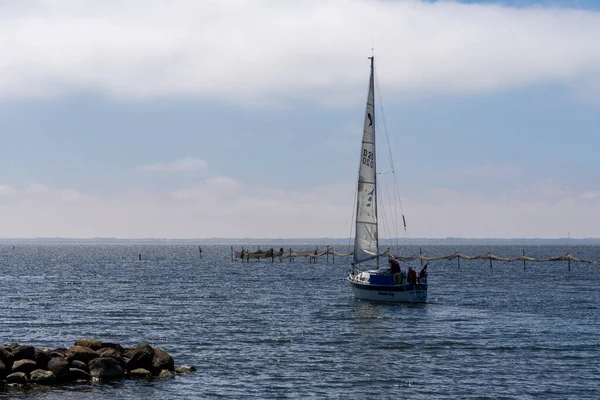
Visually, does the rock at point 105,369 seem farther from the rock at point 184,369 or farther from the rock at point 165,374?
the rock at point 184,369

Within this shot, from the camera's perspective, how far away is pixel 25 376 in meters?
27.8

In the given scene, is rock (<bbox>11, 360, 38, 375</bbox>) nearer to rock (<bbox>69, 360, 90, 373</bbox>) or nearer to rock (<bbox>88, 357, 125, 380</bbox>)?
rock (<bbox>69, 360, 90, 373</bbox>)

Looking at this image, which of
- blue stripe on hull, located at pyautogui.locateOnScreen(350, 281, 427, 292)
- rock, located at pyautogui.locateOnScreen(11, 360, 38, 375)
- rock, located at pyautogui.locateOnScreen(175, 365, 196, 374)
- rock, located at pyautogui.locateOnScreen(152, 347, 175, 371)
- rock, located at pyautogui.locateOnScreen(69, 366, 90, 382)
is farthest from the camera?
blue stripe on hull, located at pyautogui.locateOnScreen(350, 281, 427, 292)

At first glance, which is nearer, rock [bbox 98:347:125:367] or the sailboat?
rock [bbox 98:347:125:367]

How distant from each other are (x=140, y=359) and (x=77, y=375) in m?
2.56

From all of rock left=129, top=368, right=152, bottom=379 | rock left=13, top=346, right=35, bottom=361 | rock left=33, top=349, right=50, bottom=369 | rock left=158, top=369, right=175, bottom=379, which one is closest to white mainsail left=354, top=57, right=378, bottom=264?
rock left=158, top=369, right=175, bottom=379

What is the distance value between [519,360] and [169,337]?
18691 millimetres

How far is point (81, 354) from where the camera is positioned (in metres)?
29.1

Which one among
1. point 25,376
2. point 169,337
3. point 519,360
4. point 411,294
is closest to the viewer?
point 25,376

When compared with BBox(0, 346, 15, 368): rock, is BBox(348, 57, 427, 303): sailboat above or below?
above

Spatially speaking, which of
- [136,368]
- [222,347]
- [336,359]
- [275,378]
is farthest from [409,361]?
[136,368]

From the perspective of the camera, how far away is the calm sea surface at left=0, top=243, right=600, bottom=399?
2747 cm

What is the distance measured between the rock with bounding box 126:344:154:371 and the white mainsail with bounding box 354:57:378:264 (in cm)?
2907

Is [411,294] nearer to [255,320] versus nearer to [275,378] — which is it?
[255,320]
